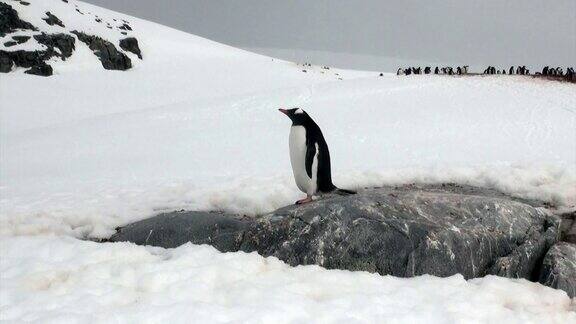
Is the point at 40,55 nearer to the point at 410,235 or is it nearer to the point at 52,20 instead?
the point at 52,20

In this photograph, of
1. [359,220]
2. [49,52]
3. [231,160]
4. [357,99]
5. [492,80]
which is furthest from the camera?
[49,52]

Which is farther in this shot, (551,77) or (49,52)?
(49,52)

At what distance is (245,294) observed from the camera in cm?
480

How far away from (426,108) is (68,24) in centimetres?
4216

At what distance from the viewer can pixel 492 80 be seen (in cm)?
2452

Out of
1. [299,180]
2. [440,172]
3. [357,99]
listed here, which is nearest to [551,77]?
[357,99]

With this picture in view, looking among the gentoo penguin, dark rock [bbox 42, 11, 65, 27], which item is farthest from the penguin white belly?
dark rock [bbox 42, 11, 65, 27]

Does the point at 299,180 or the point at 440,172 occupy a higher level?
the point at 299,180

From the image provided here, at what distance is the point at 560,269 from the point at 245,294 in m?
3.41

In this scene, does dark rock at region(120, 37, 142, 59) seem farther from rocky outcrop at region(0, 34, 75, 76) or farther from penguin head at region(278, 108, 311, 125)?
penguin head at region(278, 108, 311, 125)

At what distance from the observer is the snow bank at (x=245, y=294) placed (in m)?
4.39

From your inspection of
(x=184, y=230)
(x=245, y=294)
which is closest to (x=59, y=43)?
(x=184, y=230)

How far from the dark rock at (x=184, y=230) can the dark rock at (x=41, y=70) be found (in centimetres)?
3630

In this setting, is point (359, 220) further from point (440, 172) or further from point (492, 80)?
point (492, 80)
